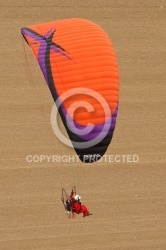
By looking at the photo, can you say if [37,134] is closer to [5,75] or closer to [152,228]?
[5,75]

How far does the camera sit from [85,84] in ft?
28.1

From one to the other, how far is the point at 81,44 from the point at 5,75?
15.4 ft

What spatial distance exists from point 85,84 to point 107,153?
5226mm

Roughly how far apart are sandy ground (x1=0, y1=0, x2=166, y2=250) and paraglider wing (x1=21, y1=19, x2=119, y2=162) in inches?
163

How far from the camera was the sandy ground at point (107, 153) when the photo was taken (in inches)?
513

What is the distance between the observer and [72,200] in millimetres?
10328

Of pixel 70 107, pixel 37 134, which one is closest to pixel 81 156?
pixel 70 107

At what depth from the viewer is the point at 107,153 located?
1356 cm

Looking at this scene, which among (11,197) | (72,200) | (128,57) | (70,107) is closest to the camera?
(70,107)

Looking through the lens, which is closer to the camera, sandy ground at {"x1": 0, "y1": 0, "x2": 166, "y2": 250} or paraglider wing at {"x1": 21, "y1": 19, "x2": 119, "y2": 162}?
paraglider wing at {"x1": 21, "y1": 19, "x2": 119, "y2": 162}

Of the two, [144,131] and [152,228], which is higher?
[144,131]

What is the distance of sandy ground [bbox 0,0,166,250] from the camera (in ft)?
42.8

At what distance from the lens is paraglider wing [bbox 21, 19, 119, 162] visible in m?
8.54

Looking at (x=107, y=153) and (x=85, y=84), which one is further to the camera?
(x=107, y=153)
